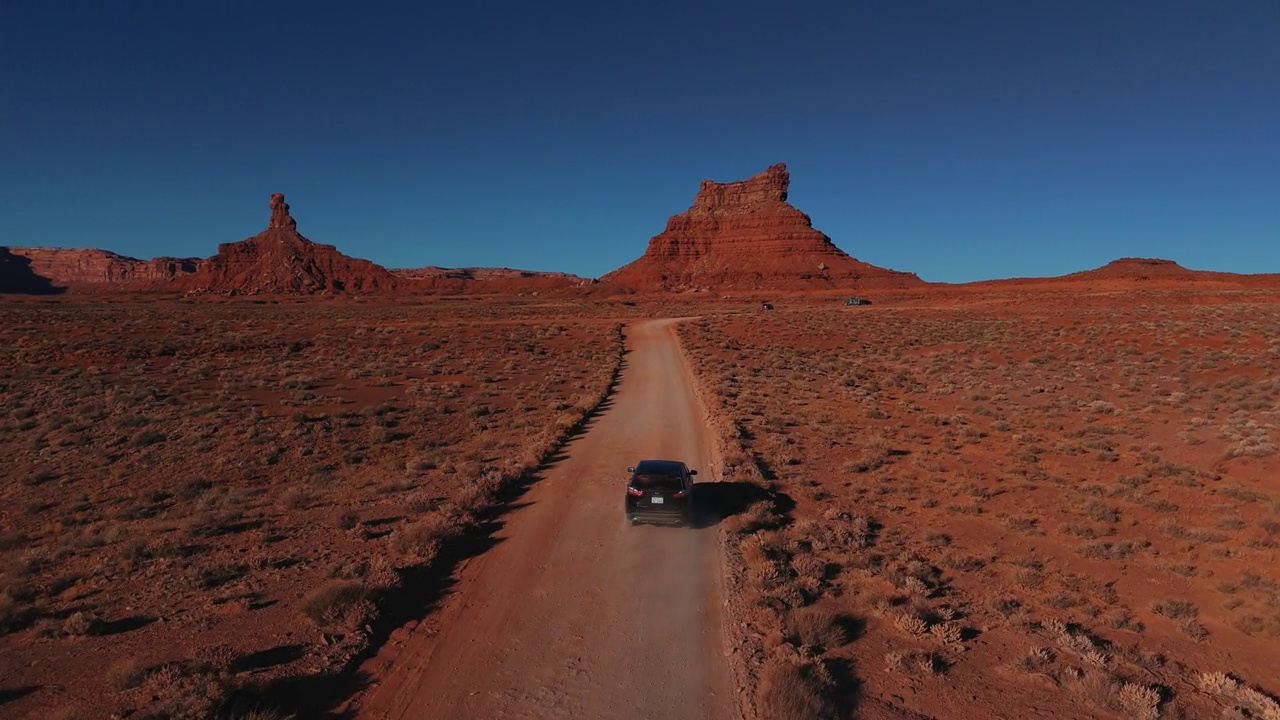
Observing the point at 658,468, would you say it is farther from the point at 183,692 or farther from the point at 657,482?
the point at 183,692

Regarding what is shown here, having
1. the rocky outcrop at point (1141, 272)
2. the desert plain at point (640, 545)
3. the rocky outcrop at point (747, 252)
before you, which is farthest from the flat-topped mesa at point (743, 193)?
the desert plain at point (640, 545)

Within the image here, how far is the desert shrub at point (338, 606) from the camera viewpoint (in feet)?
30.2

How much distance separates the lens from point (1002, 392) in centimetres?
2933

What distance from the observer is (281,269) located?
561ft

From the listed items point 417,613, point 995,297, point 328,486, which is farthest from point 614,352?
point 995,297

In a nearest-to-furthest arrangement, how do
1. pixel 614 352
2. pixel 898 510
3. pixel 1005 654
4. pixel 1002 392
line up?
1. pixel 1005 654
2. pixel 898 510
3. pixel 1002 392
4. pixel 614 352

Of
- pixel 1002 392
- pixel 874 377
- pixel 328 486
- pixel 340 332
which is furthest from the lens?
pixel 340 332

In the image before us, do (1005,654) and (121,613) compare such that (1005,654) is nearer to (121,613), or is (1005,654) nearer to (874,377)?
(121,613)

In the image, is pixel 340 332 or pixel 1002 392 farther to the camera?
pixel 340 332

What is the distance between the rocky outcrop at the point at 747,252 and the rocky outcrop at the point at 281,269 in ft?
232

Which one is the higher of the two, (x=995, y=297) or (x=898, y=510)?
(x=995, y=297)

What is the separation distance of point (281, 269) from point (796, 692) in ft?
641

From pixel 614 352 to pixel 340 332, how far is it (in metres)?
30.8

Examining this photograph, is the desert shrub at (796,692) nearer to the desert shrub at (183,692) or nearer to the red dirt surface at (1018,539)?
the red dirt surface at (1018,539)
